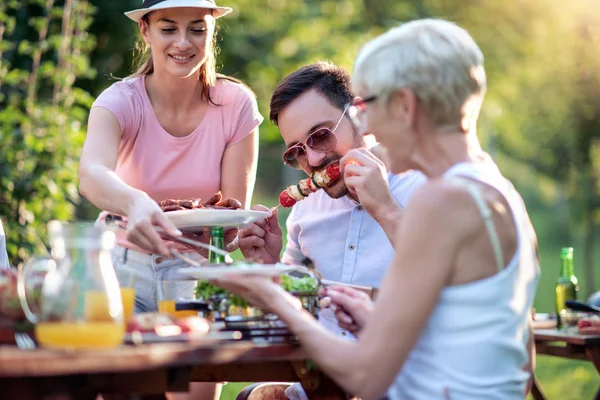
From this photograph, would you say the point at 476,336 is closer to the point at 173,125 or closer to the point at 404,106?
the point at 404,106

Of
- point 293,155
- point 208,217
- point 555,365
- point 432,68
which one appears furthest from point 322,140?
point 555,365

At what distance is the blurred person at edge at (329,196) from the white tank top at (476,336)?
1383mm

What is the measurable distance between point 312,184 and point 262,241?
314 mm

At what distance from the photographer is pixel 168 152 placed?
4465mm

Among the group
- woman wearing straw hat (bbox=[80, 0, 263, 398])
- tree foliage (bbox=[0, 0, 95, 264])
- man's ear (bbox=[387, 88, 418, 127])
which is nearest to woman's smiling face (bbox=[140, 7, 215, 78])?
woman wearing straw hat (bbox=[80, 0, 263, 398])

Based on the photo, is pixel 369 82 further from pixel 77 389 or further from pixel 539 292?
pixel 539 292

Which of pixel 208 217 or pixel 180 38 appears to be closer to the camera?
pixel 208 217

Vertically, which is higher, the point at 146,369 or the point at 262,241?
the point at 146,369

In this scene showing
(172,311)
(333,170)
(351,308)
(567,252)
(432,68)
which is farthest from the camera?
(567,252)

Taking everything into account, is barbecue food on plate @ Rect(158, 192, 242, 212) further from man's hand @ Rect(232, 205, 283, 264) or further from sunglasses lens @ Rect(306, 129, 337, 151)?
sunglasses lens @ Rect(306, 129, 337, 151)

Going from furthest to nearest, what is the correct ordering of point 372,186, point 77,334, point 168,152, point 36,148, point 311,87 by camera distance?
point 36,148, point 168,152, point 311,87, point 372,186, point 77,334

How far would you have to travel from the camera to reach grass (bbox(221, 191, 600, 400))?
802cm

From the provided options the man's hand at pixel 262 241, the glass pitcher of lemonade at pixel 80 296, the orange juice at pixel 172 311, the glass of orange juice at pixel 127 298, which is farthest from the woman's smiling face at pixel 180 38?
the glass pitcher of lemonade at pixel 80 296

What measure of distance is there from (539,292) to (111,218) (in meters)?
11.7
